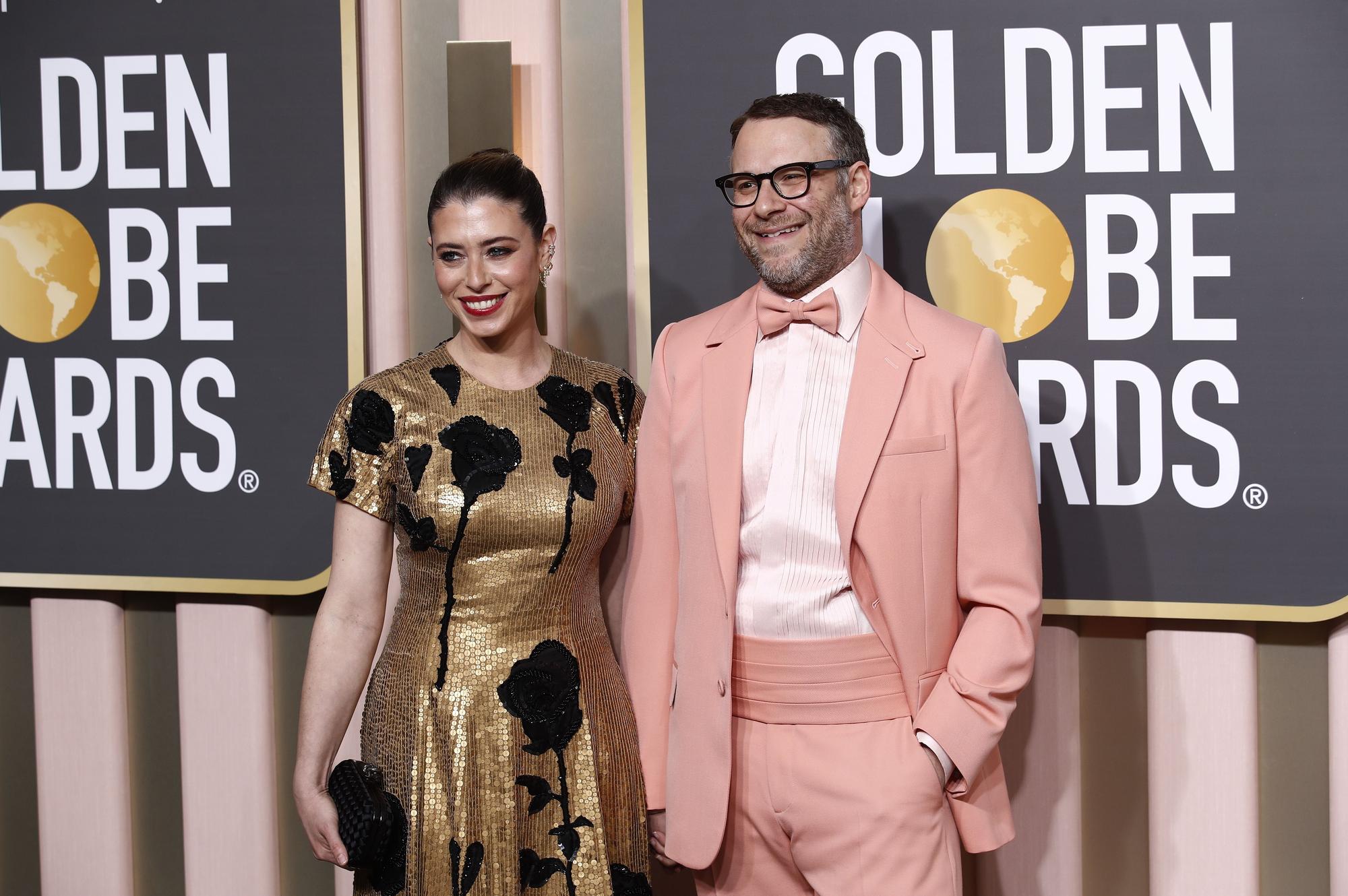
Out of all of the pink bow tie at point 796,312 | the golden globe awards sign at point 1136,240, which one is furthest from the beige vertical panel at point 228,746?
the golden globe awards sign at point 1136,240

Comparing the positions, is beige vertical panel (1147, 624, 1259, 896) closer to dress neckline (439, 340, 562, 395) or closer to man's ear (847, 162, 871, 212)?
man's ear (847, 162, 871, 212)

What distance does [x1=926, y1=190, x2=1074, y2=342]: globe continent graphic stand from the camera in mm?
2525

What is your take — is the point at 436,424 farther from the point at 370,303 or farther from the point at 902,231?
the point at 902,231

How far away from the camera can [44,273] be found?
292 cm

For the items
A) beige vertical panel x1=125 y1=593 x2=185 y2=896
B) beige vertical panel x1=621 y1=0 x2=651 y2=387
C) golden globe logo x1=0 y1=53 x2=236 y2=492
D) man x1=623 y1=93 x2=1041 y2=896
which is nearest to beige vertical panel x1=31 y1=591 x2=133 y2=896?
beige vertical panel x1=125 y1=593 x2=185 y2=896

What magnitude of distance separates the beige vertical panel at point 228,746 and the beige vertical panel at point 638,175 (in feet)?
3.69

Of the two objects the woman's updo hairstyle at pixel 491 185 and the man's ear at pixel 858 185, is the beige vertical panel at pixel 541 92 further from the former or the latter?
the man's ear at pixel 858 185

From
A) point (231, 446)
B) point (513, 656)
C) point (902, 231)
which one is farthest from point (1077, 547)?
point (231, 446)

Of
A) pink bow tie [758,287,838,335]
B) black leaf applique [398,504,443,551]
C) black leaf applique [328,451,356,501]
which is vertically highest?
pink bow tie [758,287,838,335]

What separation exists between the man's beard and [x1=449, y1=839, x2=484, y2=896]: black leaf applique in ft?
3.53

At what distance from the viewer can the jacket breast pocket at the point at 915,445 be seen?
1.97 meters

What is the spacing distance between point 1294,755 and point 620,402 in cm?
160

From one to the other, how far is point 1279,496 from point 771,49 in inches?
54.5

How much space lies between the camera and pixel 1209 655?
101 inches
